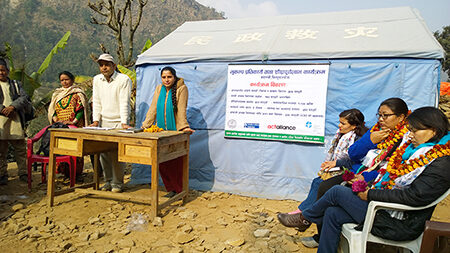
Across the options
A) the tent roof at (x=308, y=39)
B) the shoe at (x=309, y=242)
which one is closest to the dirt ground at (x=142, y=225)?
the shoe at (x=309, y=242)

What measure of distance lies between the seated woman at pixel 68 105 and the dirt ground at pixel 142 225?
3.70 ft

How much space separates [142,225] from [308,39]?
134 inches

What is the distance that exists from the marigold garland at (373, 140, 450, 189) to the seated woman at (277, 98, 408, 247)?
0.19 m

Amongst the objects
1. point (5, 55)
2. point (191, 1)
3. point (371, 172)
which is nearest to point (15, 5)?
point (191, 1)

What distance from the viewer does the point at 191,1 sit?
7875cm

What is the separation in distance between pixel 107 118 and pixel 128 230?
5.68 ft

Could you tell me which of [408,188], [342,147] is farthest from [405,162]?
[342,147]

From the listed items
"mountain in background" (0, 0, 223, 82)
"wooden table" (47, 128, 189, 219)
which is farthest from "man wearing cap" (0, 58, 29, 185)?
"mountain in background" (0, 0, 223, 82)

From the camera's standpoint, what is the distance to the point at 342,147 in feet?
10.6

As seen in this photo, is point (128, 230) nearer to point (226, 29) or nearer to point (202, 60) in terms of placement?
point (202, 60)

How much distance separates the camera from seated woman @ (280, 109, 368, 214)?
307 centimetres

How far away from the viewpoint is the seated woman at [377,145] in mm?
2586

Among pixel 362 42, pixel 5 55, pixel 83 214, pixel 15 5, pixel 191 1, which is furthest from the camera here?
pixel 191 1

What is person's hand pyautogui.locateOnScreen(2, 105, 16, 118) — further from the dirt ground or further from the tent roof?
the tent roof
